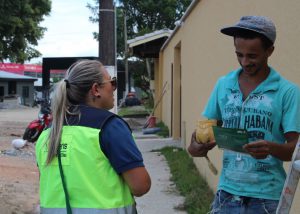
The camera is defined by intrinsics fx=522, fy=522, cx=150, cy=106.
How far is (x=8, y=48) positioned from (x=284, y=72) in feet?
112

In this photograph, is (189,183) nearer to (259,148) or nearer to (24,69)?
(259,148)

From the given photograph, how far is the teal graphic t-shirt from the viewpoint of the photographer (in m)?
2.54

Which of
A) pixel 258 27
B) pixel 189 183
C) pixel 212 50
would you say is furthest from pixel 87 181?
pixel 189 183

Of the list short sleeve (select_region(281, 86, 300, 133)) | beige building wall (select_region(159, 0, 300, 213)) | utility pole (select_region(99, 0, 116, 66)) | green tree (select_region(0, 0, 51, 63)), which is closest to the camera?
short sleeve (select_region(281, 86, 300, 133))

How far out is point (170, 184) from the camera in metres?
8.52

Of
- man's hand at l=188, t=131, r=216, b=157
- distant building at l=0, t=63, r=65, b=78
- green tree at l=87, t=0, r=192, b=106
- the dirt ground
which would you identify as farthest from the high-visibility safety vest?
distant building at l=0, t=63, r=65, b=78

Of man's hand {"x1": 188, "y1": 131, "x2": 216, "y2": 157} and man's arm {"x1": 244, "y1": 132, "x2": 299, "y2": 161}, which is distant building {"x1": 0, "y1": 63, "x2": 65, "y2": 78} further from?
man's arm {"x1": 244, "y1": 132, "x2": 299, "y2": 161}

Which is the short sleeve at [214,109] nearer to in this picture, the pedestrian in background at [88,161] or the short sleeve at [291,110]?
the short sleeve at [291,110]

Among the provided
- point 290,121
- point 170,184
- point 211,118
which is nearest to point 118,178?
point 211,118

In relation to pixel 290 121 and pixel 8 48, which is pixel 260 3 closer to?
pixel 290 121

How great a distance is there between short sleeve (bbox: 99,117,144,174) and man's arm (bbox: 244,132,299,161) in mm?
523

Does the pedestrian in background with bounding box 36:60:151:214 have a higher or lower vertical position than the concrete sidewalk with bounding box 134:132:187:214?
higher

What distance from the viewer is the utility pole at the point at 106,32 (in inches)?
332

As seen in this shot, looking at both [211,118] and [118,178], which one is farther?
[211,118]
